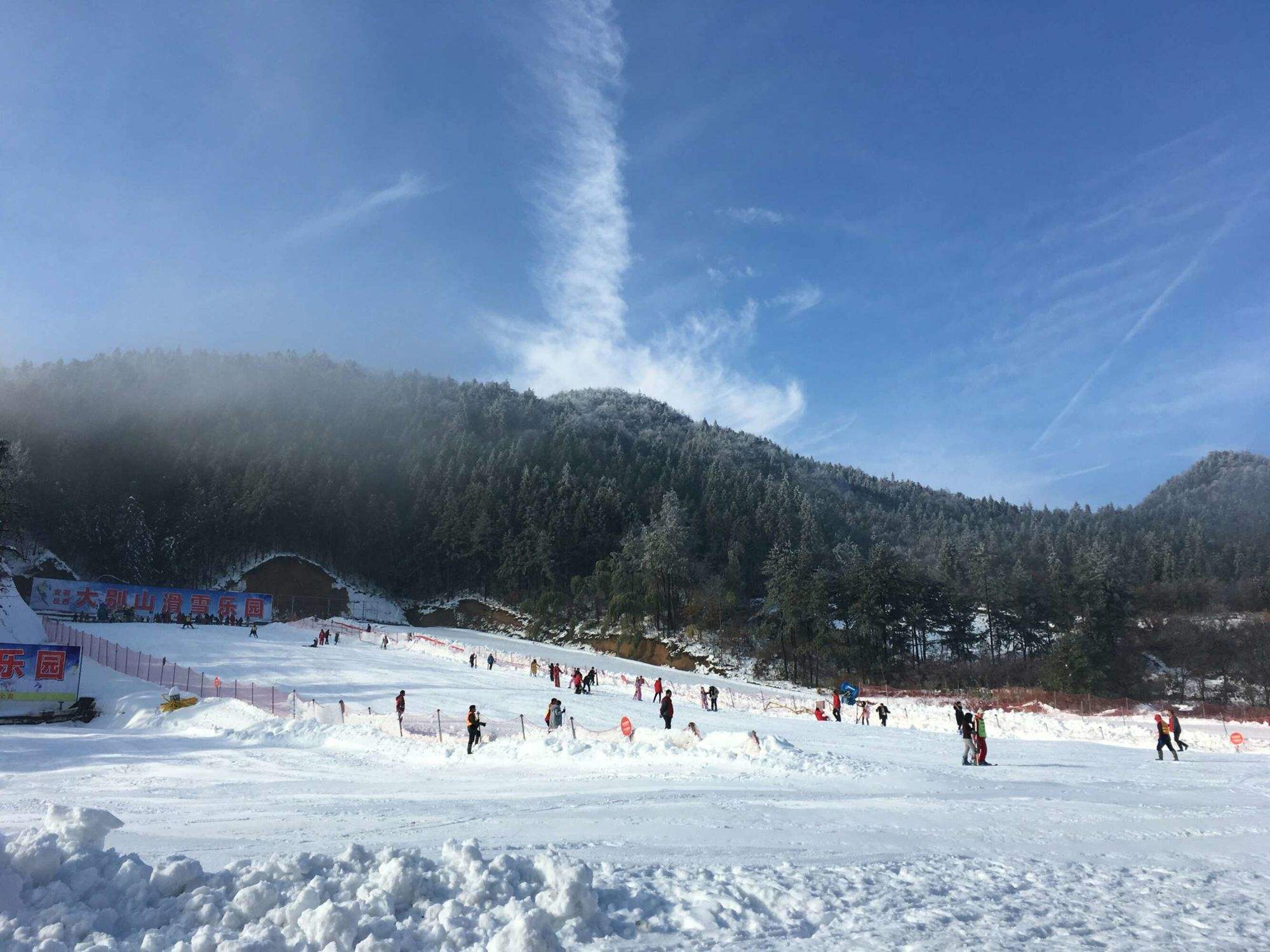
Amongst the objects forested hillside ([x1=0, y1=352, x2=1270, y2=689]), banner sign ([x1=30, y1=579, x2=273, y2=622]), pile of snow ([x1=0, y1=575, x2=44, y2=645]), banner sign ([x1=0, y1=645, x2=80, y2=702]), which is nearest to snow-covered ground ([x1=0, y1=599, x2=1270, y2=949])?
banner sign ([x1=0, y1=645, x2=80, y2=702])

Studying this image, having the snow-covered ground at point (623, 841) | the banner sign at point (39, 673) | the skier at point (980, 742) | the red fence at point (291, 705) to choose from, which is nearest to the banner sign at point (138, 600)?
the red fence at point (291, 705)

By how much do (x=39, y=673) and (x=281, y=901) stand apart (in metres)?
27.4

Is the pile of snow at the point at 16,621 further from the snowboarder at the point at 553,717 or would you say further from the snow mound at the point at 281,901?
the snow mound at the point at 281,901

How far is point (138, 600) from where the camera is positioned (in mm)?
55906

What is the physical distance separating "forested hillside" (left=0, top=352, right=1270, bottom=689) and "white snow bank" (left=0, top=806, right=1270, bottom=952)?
4992cm

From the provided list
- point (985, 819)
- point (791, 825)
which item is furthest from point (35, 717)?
point (985, 819)

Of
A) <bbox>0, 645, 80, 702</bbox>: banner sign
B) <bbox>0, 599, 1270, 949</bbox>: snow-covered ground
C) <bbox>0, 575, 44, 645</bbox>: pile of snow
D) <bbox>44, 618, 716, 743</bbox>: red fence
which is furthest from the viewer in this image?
<bbox>0, 575, 44, 645</bbox>: pile of snow

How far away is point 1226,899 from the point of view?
26.3 ft

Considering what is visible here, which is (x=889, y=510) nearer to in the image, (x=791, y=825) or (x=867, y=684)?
(x=867, y=684)

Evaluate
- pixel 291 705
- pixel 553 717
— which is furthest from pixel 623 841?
A: pixel 291 705

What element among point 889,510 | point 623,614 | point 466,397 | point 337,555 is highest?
point 466,397

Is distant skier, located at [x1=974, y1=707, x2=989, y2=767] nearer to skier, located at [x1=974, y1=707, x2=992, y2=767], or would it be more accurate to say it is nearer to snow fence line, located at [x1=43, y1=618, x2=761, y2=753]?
skier, located at [x1=974, y1=707, x2=992, y2=767]

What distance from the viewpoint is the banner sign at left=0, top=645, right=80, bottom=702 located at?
25703mm

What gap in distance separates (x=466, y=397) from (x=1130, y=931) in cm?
14296
